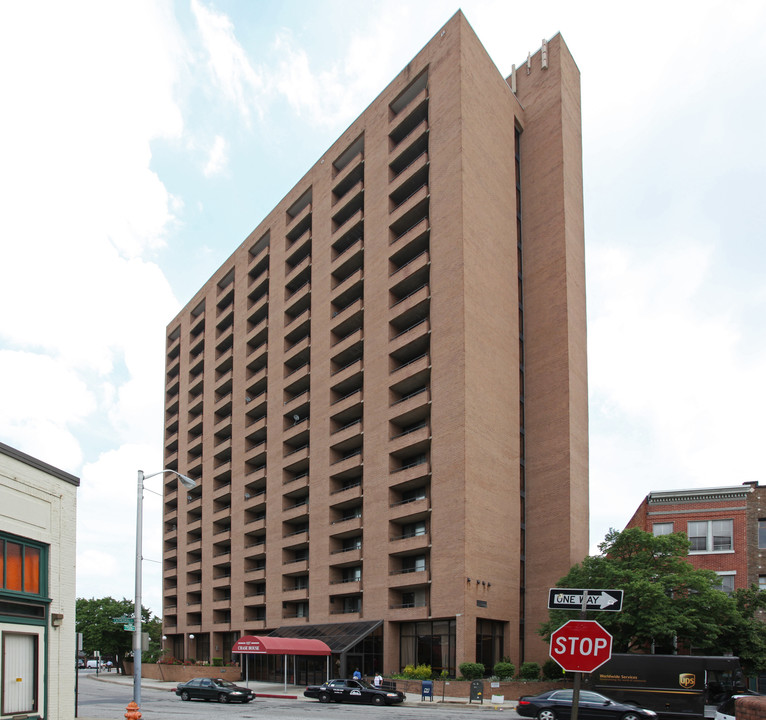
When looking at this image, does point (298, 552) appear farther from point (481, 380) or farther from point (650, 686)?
point (650, 686)

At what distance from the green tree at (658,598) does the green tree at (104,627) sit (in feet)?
177

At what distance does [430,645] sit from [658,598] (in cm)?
1531

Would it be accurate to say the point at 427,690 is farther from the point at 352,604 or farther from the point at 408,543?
the point at 352,604

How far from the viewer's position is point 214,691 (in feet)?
134

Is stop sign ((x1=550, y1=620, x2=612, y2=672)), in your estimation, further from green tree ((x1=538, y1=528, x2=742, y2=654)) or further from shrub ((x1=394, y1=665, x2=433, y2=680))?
shrub ((x1=394, y1=665, x2=433, y2=680))

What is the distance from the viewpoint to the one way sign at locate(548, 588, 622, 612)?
32.2ft

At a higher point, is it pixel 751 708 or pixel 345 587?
pixel 751 708

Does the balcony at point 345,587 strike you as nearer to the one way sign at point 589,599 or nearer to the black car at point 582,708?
the black car at point 582,708

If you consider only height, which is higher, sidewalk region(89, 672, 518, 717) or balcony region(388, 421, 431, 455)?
balcony region(388, 421, 431, 455)

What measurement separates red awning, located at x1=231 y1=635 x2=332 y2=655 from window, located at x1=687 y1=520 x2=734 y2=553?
26.1 metres

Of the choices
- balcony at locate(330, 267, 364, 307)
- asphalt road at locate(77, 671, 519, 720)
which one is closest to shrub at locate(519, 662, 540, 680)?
asphalt road at locate(77, 671, 519, 720)

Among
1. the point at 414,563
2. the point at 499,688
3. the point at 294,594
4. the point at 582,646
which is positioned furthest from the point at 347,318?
the point at 582,646

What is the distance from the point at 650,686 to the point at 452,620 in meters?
16.7

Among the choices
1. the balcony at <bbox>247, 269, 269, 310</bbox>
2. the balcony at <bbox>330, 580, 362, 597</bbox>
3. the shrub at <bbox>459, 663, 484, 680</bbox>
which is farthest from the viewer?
the balcony at <bbox>247, 269, 269, 310</bbox>
